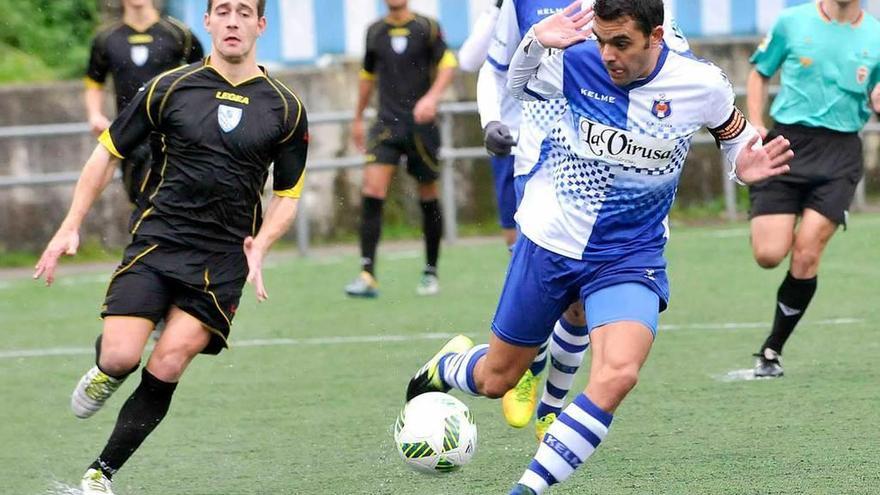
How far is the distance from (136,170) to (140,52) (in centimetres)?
95

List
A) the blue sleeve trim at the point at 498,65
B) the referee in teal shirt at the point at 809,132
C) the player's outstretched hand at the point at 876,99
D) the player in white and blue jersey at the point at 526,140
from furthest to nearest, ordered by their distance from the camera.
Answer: the referee in teal shirt at the point at 809,132, the player's outstretched hand at the point at 876,99, the blue sleeve trim at the point at 498,65, the player in white and blue jersey at the point at 526,140

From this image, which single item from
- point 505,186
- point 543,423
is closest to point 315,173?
point 505,186

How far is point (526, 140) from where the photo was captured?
710 cm

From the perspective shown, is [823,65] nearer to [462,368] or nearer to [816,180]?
[816,180]

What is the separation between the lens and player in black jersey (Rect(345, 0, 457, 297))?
11719mm

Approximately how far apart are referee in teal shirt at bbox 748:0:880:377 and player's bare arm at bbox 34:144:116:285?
3.49 metres

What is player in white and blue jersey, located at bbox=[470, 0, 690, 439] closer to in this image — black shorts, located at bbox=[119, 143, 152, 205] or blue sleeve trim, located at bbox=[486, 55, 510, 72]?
blue sleeve trim, located at bbox=[486, 55, 510, 72]

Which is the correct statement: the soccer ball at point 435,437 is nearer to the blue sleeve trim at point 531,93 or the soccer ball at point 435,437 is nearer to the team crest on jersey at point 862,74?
the blue sleeve trim at point 531,93

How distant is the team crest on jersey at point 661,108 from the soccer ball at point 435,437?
133 centimetres

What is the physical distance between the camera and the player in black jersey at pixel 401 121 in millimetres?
11719

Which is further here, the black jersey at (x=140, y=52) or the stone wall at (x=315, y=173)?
the stone wall at (x=315, y=173)

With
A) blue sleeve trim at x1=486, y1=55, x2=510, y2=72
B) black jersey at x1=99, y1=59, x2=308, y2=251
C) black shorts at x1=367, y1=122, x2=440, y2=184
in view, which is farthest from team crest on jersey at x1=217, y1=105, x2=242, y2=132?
black shorts at x1=367, y1=122, x2=440, y2=184

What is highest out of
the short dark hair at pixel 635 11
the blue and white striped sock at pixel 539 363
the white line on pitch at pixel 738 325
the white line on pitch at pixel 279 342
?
the short dark hair at pixel 635 11

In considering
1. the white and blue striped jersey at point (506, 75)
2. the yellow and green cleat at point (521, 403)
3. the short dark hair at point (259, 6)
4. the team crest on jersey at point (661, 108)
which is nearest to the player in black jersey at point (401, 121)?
the white and blue striped jersey at point (506, 75)
